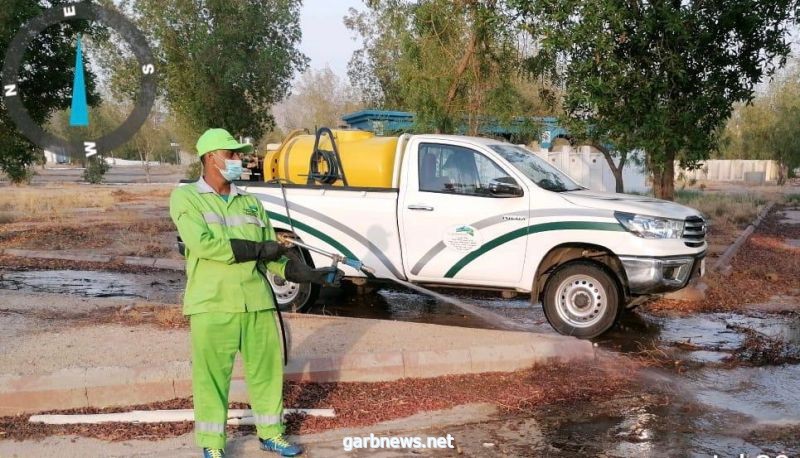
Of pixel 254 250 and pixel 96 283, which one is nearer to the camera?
pixel 254 250

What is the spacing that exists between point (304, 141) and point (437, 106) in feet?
15.4

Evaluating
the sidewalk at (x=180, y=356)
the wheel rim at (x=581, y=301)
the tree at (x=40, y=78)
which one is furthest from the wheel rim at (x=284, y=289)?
the tree at (x=40, y=78)

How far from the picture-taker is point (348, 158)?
843 cm

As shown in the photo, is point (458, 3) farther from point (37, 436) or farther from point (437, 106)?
point (37, 436)

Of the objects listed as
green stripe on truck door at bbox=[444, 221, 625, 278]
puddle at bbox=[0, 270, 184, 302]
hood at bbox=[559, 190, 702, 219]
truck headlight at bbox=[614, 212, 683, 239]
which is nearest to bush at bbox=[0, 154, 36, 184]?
puddle at bbox=[0, 270, 184, 302]

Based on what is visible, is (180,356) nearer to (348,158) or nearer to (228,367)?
(228,367)

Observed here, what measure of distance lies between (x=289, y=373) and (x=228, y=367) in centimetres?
153

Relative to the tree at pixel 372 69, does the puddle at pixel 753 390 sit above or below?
below

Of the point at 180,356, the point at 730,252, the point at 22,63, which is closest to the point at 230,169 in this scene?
the point at 180,356

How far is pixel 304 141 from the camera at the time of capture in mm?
8836

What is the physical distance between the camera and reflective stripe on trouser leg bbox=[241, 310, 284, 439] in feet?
13.9

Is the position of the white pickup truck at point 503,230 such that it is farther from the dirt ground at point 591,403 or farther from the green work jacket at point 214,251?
the green work jacket at point 214,251

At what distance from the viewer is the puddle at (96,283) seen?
991 cm

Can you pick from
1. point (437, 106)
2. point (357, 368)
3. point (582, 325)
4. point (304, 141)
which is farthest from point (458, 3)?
point (357, 368)
